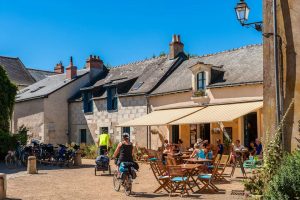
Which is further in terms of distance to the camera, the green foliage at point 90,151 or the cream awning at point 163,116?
the green foliage at point 90,151

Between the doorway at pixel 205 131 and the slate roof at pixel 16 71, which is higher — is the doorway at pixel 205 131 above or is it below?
below

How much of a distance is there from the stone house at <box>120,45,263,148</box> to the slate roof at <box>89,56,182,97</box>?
0.91m

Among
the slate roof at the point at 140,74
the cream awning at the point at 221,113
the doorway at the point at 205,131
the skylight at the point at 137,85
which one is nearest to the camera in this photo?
the cream awning at the point at 221,113

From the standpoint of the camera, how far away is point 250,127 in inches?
732

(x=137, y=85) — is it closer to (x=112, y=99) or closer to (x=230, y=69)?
(x=112, y=99)

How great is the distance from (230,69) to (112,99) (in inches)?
316

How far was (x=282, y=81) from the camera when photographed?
27.1 feet

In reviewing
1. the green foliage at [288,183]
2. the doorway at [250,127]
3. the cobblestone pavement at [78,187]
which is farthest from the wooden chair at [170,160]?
the doorway at [250,127]

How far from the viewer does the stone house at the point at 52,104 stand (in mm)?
26922

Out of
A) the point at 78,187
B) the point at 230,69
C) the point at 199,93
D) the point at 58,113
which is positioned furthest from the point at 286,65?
the point at 58,113

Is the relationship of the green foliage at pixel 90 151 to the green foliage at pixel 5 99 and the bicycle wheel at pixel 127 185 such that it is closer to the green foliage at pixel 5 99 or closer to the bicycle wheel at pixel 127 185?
the green foliage at pixel 5 99

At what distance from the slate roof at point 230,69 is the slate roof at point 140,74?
722mm

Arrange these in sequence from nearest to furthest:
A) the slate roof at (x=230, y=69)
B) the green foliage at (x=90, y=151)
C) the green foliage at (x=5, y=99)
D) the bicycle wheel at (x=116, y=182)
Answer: the bicycle wheel at (x=116, y=182) < the slate roof at (x=230, y=69) < the green foliage at (x=5, y=99) < the green foliage at (x=90, y=151)

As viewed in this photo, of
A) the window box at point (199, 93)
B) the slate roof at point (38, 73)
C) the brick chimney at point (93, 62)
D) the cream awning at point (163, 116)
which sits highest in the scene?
the slate roof at point (38, 73)
